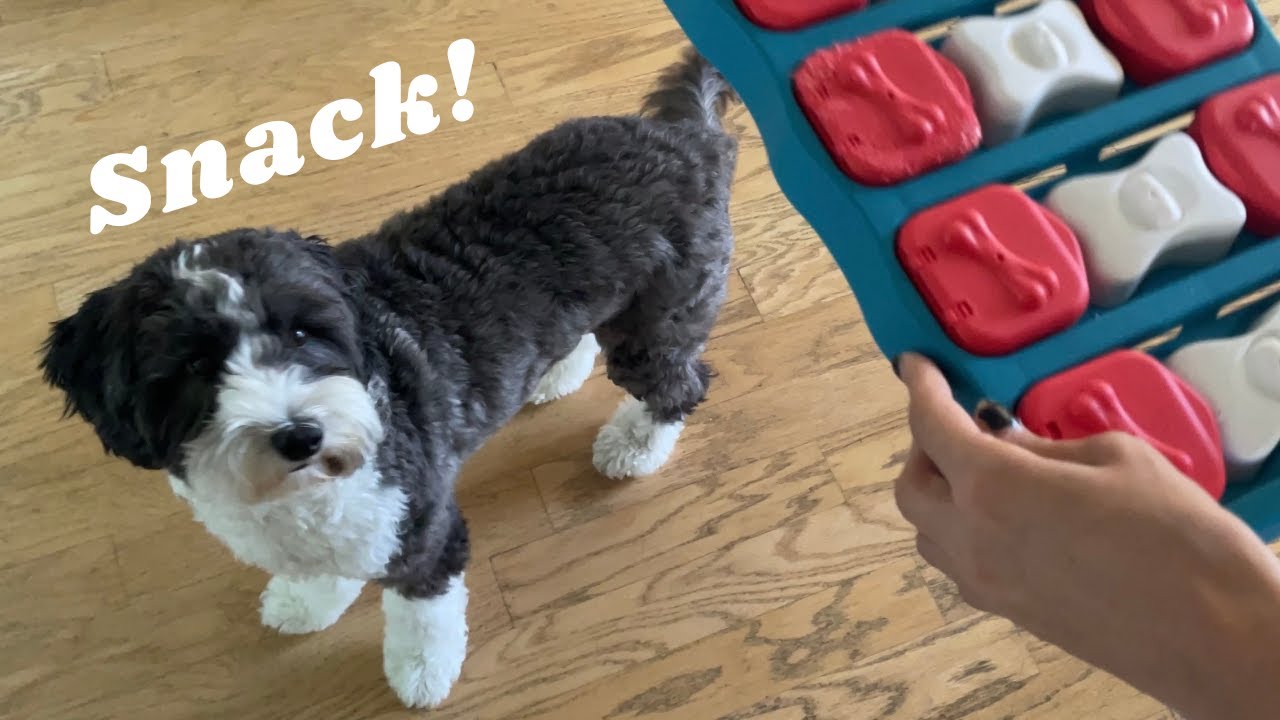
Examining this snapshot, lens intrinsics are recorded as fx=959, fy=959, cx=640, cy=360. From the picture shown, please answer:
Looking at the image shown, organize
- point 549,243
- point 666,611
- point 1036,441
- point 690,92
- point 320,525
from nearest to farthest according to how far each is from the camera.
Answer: point 1036,441 < point 320,525 < point 549,243 < point 690,92 < point 666,611

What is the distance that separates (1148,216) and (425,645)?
48.8 inches

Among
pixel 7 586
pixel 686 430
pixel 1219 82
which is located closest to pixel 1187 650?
pixel 1219 82

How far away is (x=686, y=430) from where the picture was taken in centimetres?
196

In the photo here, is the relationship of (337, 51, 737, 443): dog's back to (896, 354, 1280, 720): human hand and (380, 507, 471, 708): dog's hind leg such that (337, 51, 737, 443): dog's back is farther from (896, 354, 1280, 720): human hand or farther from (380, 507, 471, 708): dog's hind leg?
(896, 354, 1280, 720): human hand

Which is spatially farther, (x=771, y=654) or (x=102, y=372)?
(x=771, y=654)

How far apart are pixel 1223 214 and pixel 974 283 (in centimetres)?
28

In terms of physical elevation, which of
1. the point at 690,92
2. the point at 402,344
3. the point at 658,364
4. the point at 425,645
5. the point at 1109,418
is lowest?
the point at 425,645

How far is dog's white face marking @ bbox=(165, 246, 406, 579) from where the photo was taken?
111 cm

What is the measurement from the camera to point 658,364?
1.68m

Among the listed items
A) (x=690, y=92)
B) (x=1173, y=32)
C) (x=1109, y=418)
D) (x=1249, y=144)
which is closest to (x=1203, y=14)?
(x=1173, y=32)

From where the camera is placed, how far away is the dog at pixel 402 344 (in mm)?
1126

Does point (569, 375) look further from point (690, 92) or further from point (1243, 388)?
point (1243, 388)

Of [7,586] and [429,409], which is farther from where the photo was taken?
[7,586]

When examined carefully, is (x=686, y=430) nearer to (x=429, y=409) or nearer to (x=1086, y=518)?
(x=429, y=409)
